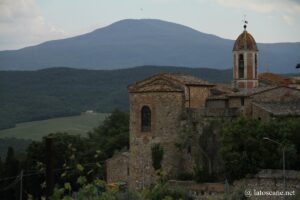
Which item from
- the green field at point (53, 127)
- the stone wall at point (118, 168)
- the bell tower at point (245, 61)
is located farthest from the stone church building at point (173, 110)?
the green field at point (53, 127)

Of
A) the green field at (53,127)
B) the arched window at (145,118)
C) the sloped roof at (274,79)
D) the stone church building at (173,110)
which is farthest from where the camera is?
the green field at (53,127)

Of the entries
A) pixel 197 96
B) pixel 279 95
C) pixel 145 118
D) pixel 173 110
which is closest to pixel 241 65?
pixel 279 95

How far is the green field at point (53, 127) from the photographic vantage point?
130125mm

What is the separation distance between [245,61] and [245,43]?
3.67 ft

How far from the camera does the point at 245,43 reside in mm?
59625

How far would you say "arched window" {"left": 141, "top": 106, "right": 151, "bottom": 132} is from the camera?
4938cm

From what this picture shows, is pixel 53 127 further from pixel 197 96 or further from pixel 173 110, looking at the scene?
pixel 173 110

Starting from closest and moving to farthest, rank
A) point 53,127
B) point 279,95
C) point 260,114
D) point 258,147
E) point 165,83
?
point 258,147, point 260,114, point 165,83, point 279,95, point 53,127

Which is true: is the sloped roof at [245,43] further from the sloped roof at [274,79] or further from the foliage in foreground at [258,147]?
the foliage in foreground at [258,147]

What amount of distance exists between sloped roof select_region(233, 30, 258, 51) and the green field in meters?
67.7

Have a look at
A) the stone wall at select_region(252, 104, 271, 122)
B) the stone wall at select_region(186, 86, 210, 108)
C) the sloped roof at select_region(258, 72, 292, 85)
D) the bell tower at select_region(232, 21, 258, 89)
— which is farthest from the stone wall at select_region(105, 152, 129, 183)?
the sloped roof at select_region(258, 72, 292, 85)

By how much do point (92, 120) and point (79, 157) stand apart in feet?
272

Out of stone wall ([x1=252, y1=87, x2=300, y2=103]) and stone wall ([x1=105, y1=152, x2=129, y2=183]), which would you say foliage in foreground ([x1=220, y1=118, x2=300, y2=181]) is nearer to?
stone wall ([x1=252, y1=87, x2=300, y2=103])

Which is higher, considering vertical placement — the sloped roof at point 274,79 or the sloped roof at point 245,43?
the sloped roof at point 245,43
